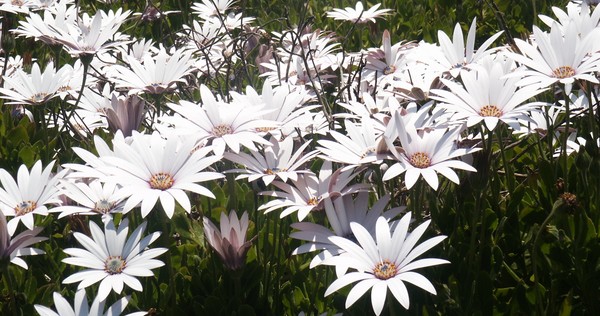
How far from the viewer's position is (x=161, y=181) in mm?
1604

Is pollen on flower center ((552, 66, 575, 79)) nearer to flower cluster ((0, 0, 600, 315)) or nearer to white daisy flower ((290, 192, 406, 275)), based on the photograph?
flower cluster ((0, 0, 600, 315))

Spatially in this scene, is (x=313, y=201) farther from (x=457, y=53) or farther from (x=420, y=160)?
(x=457, y=53)

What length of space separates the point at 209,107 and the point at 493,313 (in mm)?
733

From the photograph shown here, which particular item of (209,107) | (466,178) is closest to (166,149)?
(209,107)

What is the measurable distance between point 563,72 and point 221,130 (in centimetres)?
72

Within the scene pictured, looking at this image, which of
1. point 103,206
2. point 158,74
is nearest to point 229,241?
point 103,206

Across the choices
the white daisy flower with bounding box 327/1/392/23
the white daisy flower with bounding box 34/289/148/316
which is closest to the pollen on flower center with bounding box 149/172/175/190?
the white daisy flower with bounding box 34/289/148/316

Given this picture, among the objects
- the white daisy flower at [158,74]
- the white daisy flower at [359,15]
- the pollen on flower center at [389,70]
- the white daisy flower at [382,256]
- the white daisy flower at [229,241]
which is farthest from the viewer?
the white daisy flower at [359,15]

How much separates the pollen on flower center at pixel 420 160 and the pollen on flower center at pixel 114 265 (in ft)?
1.91

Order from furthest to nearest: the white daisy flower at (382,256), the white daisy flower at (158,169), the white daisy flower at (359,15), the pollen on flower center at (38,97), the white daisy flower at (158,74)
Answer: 1. the white daisy flower at (359,15)
2. the pollen on flower center at (38,97)
3. the white daisy flower at (158,74)
4. the white daisy flower at (158,169)
5. the white daisy flower at (382,256)

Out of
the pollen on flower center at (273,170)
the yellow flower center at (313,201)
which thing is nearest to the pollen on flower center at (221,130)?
the pollen on flower center at (273,170)

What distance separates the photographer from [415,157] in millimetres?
1636

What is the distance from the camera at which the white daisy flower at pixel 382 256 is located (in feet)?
4.66

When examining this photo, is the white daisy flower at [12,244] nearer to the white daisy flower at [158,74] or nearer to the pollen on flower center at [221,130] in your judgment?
the pollen on flower center at [221,130]
